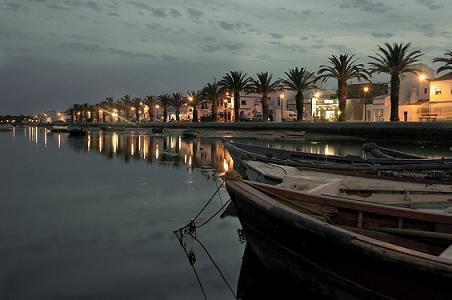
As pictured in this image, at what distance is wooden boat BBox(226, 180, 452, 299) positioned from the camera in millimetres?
5086

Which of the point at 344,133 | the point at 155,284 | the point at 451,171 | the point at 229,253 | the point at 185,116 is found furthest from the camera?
the point at 185,116

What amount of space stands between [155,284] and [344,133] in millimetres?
53686

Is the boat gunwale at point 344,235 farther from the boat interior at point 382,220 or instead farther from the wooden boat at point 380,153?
the wooden boat at point 380,153

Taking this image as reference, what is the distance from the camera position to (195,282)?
828 cm

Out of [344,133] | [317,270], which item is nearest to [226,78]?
[344,133]

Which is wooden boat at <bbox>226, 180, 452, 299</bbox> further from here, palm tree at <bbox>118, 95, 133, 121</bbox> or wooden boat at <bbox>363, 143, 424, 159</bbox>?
palm tree at <bbox>118, 95, 133, 121</bbox>

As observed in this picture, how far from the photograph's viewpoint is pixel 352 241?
543 cm

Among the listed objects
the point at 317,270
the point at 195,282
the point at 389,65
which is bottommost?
the point at 195,282

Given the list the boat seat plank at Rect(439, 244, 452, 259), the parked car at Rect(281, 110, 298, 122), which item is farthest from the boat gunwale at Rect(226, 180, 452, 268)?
the parked car at Rect(281, 110, 298, 122)

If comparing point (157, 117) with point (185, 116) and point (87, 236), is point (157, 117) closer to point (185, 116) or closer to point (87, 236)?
point (185, 116)

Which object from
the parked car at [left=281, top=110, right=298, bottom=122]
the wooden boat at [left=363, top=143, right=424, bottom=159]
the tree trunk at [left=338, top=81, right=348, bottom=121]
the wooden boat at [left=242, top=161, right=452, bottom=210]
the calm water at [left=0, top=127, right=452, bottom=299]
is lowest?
the calm water at [left=0, top=127, right=452, bottom=299]

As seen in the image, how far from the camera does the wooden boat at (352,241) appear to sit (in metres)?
5.09

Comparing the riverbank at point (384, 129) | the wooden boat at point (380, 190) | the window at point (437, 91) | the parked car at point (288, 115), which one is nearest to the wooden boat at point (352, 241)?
the wooden boat at point (380, 190)

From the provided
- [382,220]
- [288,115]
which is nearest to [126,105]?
[288,115]
